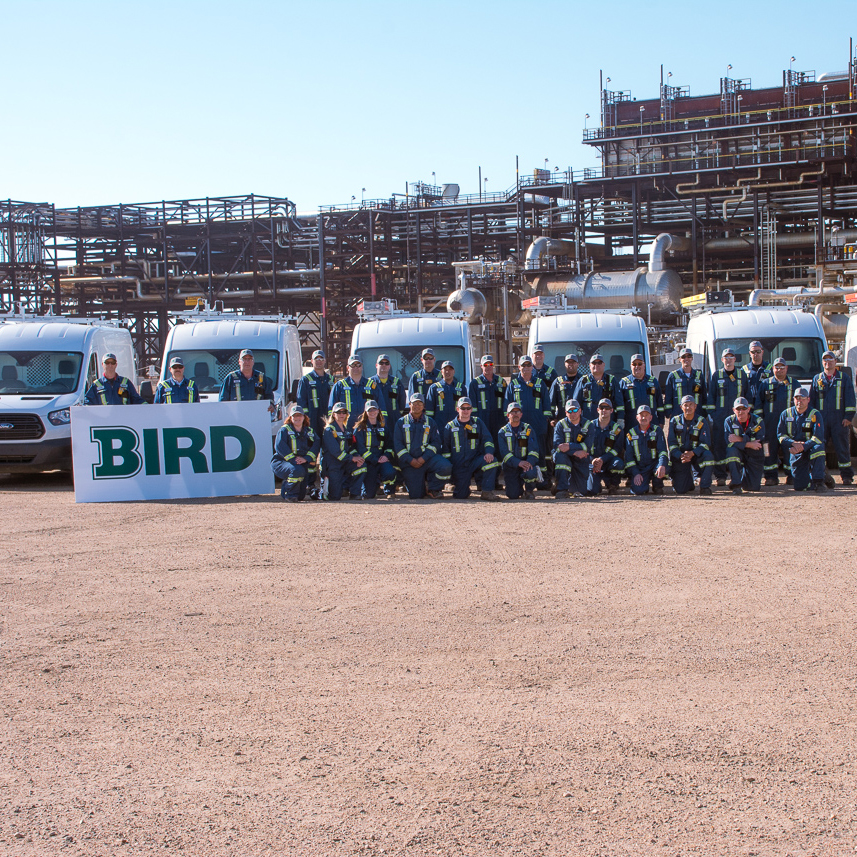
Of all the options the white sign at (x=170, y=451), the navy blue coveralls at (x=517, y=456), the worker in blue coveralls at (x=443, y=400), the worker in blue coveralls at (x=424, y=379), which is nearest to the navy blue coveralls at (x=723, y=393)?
the navy blue coveralls at (x=517, y=456)

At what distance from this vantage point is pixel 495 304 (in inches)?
1620

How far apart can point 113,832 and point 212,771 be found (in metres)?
0.61

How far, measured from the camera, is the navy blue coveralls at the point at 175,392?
14656mm

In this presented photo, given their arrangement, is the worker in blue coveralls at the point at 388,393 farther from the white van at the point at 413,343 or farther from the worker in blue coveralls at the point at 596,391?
the worker in blue coveralls at the point at 596,391

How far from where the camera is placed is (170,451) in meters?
13.3

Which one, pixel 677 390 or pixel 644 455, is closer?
pixel 644 455

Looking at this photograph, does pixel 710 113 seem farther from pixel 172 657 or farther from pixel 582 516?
pixel 172 657

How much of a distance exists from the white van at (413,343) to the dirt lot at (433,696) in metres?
6.29

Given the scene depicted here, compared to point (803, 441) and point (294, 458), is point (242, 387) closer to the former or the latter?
point (294, 458)

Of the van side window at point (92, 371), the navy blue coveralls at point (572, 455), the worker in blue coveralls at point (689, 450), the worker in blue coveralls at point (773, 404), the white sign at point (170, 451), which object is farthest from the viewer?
the van side window at point (92, 371)

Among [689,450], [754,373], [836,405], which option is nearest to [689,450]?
[689,450]

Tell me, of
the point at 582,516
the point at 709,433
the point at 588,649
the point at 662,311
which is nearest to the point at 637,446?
the point at 709,433

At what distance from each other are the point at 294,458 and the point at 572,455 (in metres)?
3.67

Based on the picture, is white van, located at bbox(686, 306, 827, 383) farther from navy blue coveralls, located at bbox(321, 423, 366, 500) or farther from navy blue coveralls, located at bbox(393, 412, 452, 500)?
navy blue coveralls, located at bbox(321, 423, 366, 500)
